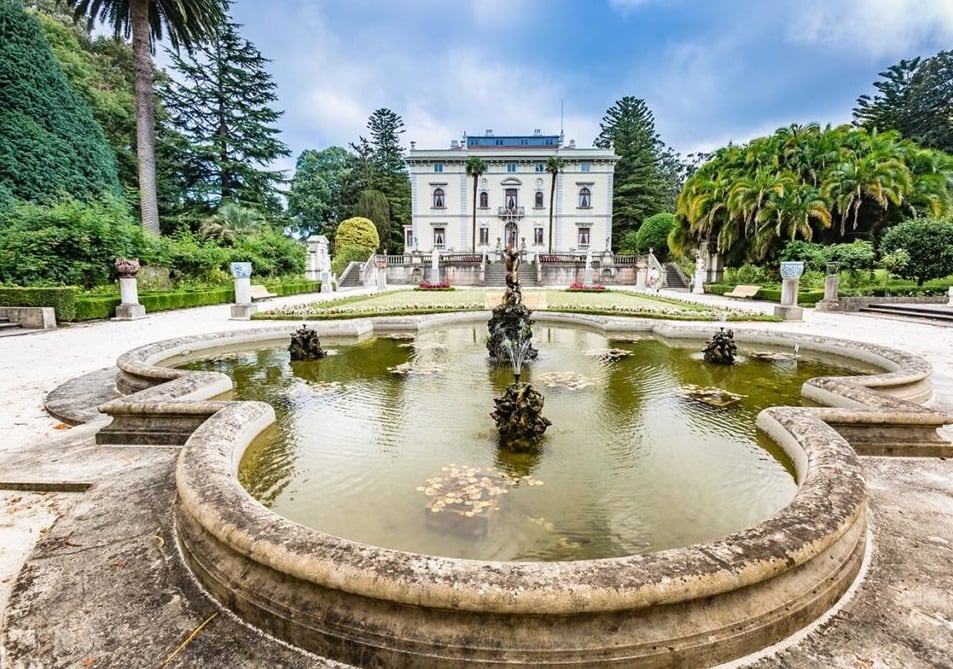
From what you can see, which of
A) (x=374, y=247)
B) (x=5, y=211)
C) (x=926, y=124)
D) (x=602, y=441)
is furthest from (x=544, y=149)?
(x=602, y=441)

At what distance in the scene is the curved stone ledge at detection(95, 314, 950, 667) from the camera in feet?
5.12

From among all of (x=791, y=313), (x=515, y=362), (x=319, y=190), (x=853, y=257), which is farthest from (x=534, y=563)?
(x=319, y=190)

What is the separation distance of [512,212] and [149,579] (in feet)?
133

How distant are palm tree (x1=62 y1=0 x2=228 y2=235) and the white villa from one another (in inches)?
813

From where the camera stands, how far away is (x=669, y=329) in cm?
864

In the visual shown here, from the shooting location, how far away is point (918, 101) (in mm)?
34656

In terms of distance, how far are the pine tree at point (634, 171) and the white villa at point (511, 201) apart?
3.93 m

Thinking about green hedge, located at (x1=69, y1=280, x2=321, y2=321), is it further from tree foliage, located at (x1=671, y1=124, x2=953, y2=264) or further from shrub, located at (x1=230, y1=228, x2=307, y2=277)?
tree foliage, located at (x1=671, y1=124, x2=953, y2=264)

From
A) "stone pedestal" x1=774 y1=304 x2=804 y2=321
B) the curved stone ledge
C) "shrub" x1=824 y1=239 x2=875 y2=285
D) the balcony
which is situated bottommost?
the curved stone ledge

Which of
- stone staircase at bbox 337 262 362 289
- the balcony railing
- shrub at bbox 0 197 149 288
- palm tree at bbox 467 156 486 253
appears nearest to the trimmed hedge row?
stone staircase at bbox 337 262 362 289

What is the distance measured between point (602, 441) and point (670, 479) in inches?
28.0

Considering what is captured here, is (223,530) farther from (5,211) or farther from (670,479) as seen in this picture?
(5,211)

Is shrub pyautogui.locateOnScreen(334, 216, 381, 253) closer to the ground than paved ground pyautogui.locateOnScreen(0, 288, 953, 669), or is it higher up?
higher up

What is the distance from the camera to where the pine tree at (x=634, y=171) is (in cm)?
4297
